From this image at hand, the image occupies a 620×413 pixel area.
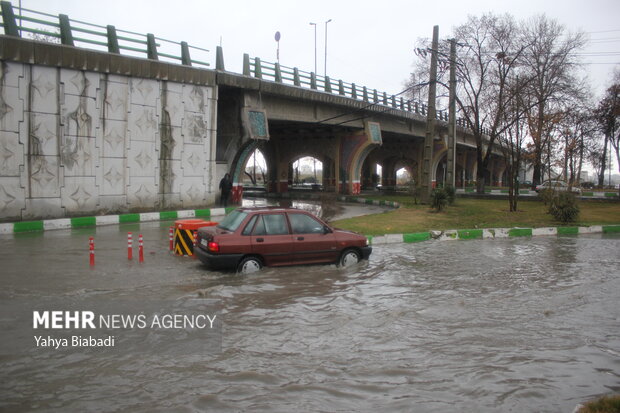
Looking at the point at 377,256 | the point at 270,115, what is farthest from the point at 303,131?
the point at 377,256

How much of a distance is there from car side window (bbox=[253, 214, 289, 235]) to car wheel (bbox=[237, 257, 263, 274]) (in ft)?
1.77

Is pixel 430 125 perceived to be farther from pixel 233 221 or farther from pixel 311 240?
pixel 233 221

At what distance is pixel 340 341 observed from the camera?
19.8 feet

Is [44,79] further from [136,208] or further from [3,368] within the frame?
[3,368]

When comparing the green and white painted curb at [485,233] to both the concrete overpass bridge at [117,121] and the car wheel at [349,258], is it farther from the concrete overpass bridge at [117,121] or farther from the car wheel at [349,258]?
the concrete overpass bridge at [117,121]

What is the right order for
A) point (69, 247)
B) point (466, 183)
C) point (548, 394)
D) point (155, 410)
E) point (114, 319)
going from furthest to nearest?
point (466, 183) < point (69, 247) < point (114, 319) < point (548, 394) < point (155, 410)

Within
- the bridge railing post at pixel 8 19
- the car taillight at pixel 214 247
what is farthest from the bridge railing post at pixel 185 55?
the car taillight at pixel 214 247

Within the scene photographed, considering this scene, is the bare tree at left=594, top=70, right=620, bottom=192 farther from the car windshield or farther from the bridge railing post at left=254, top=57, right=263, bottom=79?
the car windshield

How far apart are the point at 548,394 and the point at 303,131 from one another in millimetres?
34024

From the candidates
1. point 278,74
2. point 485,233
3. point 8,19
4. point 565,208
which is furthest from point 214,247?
point 278,74

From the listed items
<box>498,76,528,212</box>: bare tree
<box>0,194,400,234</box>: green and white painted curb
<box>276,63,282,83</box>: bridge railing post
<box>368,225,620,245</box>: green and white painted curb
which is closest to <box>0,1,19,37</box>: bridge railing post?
<box>0,194,400,234</box>: green and white painted curb

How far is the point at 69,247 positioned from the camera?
1239 cm

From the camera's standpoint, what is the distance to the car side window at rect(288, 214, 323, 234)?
10039 mm

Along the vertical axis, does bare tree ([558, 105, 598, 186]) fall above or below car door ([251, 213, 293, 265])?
above
